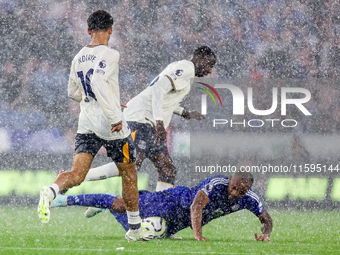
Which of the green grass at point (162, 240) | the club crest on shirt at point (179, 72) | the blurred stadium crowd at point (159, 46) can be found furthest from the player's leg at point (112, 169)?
the blurred stadium crowd at point (159, 46)

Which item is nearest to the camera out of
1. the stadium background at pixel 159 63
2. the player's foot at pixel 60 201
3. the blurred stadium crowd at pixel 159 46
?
the player's foot at pixel 60 201

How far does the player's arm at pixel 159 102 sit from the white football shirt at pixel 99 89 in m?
0.58

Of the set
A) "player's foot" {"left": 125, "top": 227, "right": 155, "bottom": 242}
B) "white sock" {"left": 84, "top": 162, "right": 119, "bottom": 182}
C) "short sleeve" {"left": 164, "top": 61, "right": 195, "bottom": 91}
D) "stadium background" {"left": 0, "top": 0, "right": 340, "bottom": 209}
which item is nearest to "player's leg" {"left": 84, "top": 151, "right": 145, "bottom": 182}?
"white sock" {"left": 84, "top": 162, "right": 119, "bottom": 182}

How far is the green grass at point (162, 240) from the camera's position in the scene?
12.7 feet

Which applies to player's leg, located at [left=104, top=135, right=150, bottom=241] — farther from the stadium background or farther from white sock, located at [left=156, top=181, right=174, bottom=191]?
the stadium background

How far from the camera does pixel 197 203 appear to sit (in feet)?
14.1

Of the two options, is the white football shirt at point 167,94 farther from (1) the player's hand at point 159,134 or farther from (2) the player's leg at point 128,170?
(2) the player's leg at point 128,170

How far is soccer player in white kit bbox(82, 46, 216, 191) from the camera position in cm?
507

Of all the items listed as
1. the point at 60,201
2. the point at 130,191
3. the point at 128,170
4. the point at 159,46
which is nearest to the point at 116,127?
the point at 128,170

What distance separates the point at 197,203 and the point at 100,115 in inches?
39.3

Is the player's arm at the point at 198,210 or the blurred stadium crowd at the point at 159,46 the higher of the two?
the blurred stadium crowd at the point at 159,46

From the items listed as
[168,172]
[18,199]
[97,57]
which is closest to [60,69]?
[18,199]

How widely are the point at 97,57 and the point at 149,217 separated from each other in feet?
4.55

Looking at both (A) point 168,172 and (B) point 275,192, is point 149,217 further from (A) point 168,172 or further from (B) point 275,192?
(B) point 275,192
